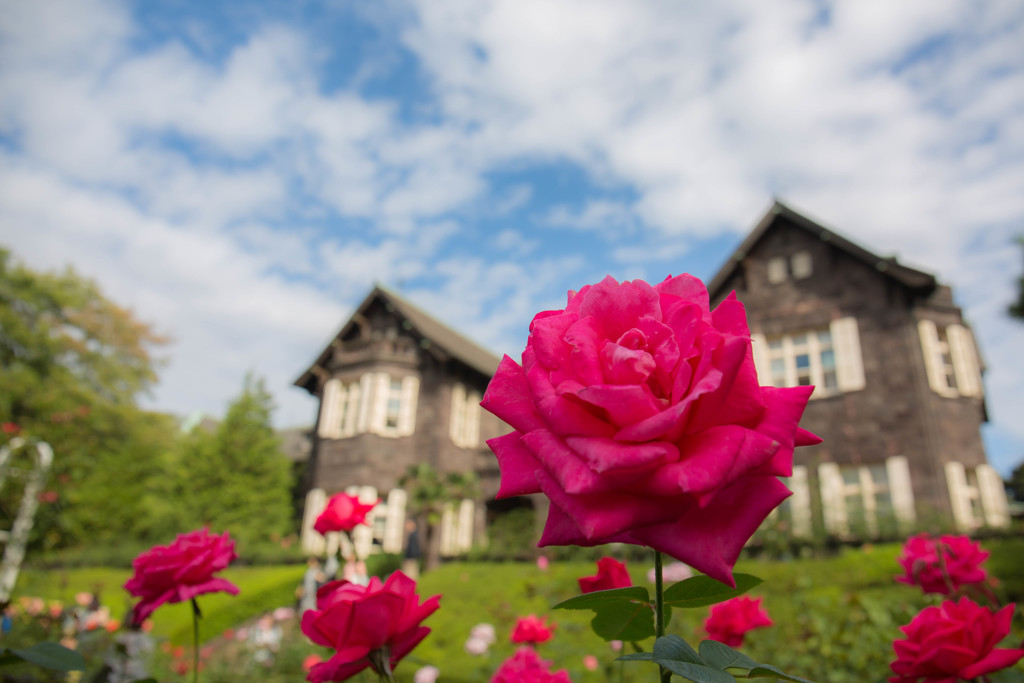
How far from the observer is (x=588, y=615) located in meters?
7.83

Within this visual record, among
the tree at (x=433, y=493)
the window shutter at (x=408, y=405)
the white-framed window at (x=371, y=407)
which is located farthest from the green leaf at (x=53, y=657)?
the window shutter at (x=408, y=405)

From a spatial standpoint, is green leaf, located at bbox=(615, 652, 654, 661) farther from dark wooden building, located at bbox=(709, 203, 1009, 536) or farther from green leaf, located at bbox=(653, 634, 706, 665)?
dark wooden building, located at bbox=(709, 203, 1009, 536)

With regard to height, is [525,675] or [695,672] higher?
[695,672]

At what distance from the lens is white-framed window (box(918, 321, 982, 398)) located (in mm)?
13102

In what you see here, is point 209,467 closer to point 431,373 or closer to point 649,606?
point 431,373

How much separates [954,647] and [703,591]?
53 cm

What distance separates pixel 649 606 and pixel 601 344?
0.39 metres

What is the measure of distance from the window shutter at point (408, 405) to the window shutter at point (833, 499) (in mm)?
10633

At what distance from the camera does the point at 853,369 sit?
529 inches

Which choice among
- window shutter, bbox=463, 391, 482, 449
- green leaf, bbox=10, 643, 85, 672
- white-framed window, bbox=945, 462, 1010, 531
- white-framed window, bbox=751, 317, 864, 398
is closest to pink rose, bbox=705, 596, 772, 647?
green leaf, bbox=10, 643, 85, 672

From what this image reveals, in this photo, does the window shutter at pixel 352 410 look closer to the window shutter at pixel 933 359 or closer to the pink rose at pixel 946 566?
the window shutter at pixel 933 359

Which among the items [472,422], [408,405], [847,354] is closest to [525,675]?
[847,354]

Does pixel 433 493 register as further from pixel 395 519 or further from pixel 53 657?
pixel 53 657

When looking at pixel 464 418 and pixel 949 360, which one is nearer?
pixel 949 360
